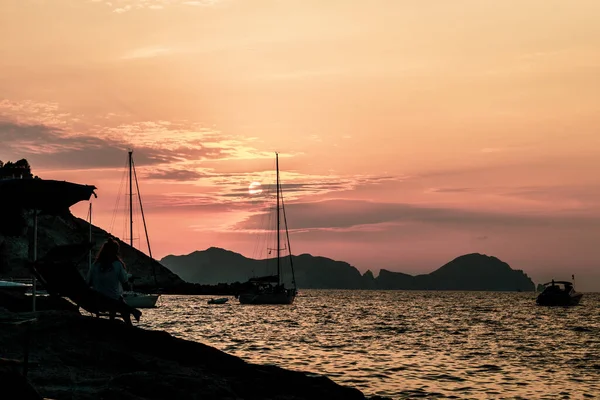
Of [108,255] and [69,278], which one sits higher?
[108,255]

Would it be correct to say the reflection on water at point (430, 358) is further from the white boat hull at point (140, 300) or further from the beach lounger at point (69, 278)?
the white boat hull at point (140, 300)

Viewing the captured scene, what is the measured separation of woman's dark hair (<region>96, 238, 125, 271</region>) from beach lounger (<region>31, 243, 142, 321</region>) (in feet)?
1.47

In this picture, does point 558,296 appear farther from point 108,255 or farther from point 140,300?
point 108,255

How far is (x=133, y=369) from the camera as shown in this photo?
13.4 m

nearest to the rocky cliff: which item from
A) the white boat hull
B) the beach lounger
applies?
the white boat hull

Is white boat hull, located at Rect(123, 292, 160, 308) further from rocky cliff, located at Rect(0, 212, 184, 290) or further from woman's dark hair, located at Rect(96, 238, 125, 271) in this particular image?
woman's dark hair, located at Rect(96, 238, 125, 271)

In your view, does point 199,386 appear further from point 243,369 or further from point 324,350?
point 324,350

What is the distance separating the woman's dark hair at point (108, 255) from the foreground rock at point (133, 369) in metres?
1.28

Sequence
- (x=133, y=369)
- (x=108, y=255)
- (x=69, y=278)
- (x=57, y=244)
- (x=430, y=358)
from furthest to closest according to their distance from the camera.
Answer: (x=57, y=244)
(x=430, y=358)
(x=108, y=255)
(x=69, y=278)
(x=133, y=369)

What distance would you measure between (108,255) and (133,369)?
3143mm

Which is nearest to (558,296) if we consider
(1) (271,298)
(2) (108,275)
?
(1) (271,298)

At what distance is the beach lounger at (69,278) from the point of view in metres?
14.9

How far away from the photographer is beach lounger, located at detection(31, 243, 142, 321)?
588 inches

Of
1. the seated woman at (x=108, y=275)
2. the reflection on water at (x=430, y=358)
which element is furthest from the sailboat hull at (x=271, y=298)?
the seated woman at (x=108, y=275)
